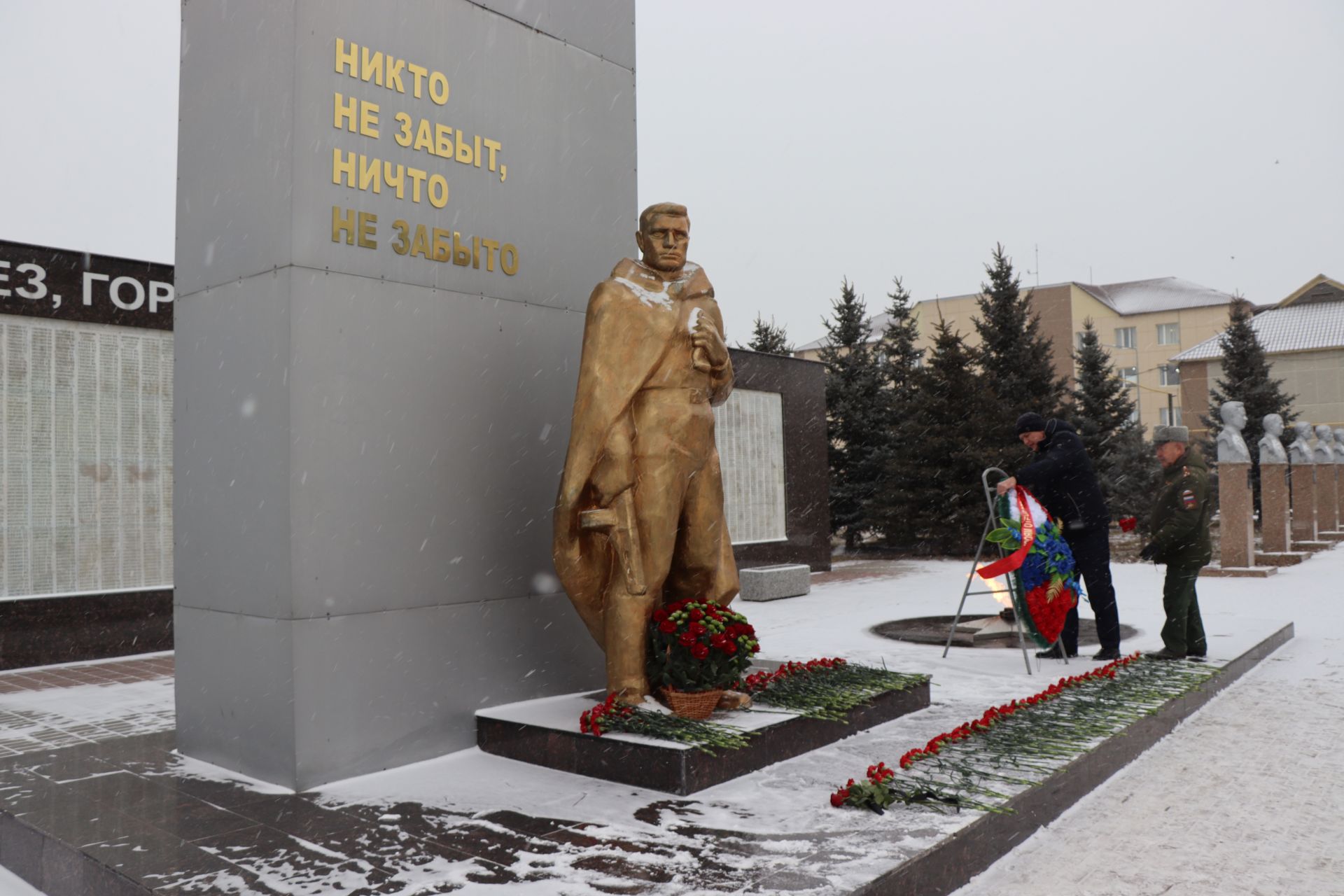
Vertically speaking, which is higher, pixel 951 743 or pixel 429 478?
pixel 429 478

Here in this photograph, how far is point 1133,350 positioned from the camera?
49344mm

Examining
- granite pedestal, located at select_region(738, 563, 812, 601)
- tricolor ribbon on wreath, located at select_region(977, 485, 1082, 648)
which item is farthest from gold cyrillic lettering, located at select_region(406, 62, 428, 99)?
granite pedestal, located at select_region(738, 563, 812, 601)

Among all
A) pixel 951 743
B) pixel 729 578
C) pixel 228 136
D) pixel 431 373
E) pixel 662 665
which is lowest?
pixel 951 743

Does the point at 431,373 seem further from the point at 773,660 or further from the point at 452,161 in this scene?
the point at 773,660

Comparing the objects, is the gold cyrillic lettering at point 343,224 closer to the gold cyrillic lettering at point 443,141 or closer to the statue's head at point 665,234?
the gold cyrillic lettering at point 443,141

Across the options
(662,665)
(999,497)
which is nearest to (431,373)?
(662,665)

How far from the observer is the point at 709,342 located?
15.5 ft

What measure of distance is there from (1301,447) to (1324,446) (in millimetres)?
1904

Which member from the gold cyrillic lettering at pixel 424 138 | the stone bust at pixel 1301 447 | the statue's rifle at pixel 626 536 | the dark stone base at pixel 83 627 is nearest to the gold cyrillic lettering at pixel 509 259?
the gold cyrillic lettering at pixel 424 138

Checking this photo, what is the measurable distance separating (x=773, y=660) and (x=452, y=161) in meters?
3.55

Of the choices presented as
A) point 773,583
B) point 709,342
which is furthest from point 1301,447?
point 709,342

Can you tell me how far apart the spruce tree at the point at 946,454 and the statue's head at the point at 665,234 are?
15.3m

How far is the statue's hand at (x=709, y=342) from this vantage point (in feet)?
15.5

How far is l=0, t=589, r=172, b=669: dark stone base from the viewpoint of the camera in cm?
830
